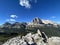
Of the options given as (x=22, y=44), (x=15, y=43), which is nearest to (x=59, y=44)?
(x=22, y=44)

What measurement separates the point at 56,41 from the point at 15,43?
49.2 feet

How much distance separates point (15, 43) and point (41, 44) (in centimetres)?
1637

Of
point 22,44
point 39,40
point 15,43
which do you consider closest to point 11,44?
point 15,43

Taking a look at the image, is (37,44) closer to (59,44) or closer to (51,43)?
(51,43)

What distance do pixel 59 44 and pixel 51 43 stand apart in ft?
12.8

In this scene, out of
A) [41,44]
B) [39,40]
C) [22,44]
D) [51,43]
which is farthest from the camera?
[39,40]

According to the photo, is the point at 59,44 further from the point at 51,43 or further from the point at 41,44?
the point at 41,44

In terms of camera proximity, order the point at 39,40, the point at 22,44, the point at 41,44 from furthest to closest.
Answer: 1. the point at 39,40
2. the point at 41,44
3. the point at 22,44

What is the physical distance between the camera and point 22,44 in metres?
39.9

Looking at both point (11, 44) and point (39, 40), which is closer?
point (11, 44)

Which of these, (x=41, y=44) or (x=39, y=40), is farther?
(x=39, y=40)

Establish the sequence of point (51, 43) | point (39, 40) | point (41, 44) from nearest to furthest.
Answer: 1. point (51, 43)
2. point (41, 44)
3. point (39, 40)

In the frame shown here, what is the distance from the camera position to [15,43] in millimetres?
40531

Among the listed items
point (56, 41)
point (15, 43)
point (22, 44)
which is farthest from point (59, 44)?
point (15, 43)
